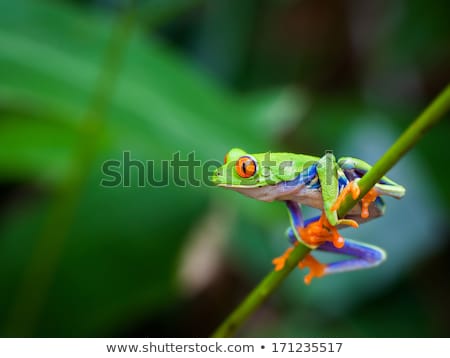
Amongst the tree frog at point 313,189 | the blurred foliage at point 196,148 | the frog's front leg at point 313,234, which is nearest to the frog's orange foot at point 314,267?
the tree frog at point 313,189

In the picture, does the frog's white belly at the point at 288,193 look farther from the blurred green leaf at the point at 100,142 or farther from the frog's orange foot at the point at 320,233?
the blurred green leaf at the point at 100,142

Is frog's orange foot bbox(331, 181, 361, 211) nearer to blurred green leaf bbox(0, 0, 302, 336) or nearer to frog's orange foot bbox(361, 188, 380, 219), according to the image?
frog's orange foot bbox(361, 188, 380, 219)

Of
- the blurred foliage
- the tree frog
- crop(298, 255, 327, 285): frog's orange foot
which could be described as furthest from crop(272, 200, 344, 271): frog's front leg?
the blurred foliage

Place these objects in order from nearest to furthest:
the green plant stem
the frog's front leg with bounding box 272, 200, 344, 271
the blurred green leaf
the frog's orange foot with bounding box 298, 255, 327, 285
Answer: the green plant stem → the frog's front leg with bounding box 272, 200, 344, 271 → the frog's orange foot with bounding box 298, 255, 327, 285 → the blurred green leaf

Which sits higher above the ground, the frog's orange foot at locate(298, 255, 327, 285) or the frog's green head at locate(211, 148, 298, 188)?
the frog's green head at locate(211, 148, 298, 188)

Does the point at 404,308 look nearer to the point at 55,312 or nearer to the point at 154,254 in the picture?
the point at 154,254
